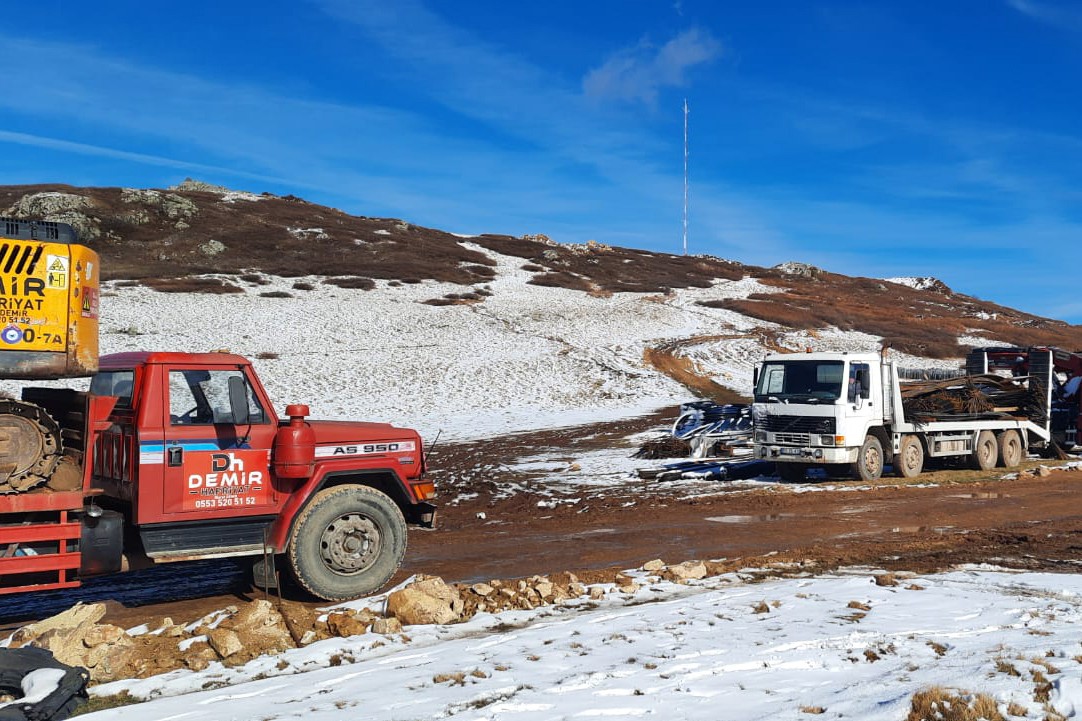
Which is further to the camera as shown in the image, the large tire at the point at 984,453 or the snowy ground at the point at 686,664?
the large tire at the point at 984,453

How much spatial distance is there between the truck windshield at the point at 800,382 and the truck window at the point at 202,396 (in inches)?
450

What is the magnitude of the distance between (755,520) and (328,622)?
782 cm

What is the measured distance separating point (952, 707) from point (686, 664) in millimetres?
1721

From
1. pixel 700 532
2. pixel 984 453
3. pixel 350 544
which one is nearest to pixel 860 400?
pixel 984 453

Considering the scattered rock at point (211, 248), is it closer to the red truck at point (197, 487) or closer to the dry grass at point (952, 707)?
A: the red truck at point (197, 487)

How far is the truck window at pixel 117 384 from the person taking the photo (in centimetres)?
779

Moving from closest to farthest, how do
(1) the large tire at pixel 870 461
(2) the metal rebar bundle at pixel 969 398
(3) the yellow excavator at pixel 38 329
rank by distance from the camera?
(3) the yellow excavator at pixel 38 329
(1) the large tire at pixel 870 461
(2) the metal rebar bundle at pixel 969 398

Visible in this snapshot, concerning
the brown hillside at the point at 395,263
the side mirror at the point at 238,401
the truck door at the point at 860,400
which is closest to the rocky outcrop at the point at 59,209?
the brown hillside at the point at 395,263

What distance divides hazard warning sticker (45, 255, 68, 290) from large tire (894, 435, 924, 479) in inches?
600

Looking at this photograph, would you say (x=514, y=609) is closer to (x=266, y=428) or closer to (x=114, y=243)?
(x=266, y=428)

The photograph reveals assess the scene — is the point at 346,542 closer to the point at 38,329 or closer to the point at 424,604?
the point at 424,604

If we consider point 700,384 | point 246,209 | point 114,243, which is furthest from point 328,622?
point 246,209

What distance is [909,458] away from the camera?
1722cm

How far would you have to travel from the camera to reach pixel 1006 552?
33.9 ft
